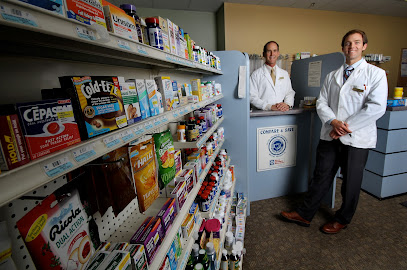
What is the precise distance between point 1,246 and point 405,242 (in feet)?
11.1

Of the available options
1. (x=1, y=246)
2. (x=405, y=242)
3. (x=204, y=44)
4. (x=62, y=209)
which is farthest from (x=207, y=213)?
(x=204, y=44)

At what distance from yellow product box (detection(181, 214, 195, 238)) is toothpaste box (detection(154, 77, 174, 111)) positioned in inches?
29.8

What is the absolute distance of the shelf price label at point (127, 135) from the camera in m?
0.66

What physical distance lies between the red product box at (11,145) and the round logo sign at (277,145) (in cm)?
285

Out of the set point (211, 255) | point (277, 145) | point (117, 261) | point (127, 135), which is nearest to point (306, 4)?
point (277, 145)

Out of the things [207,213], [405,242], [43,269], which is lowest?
[405,242]

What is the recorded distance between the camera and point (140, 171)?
2.86 ft

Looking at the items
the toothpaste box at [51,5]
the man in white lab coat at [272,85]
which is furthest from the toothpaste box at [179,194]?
the man in white lab coat at [272,85]

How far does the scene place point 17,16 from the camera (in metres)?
0.36

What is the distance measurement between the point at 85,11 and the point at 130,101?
1.05 feet

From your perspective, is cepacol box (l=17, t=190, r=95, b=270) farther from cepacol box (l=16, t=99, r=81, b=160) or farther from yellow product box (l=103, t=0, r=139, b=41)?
yellow product box (l=103, t=0, r=139, b=41)

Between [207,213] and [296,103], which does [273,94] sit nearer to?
[296,103]

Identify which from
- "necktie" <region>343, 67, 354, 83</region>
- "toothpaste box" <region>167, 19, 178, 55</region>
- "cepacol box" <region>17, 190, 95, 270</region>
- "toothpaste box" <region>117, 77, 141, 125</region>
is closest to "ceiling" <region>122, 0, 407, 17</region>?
"necktie" <region>343, 67, 354, 83</region>

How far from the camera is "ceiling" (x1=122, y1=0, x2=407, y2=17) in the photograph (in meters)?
4.73
